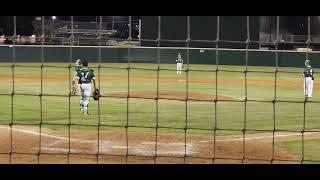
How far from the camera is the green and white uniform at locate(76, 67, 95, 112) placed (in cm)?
898

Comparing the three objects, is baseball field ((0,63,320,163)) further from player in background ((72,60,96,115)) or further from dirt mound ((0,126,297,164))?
player in background ((72,60,96,115))

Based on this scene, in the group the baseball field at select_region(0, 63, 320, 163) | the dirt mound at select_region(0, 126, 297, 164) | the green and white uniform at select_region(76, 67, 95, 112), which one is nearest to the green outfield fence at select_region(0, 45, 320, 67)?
the baseball field at select_region(0, 63, 320, 163)

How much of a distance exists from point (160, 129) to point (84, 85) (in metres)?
2.23

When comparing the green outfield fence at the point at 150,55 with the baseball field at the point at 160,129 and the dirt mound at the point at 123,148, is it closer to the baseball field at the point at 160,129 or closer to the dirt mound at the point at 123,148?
the baseball field at the point at 160,129

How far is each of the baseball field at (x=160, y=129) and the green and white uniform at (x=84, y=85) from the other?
0.65 ft

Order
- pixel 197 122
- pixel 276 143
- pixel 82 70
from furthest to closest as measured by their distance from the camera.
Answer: pixel 82 70 < pixel 197 122 < pixel 276 143

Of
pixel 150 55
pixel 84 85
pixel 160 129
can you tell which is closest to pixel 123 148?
pixel 160 129

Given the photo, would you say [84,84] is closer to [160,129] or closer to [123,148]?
[160,129]

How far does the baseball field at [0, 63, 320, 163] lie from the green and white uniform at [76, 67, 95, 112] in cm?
20
